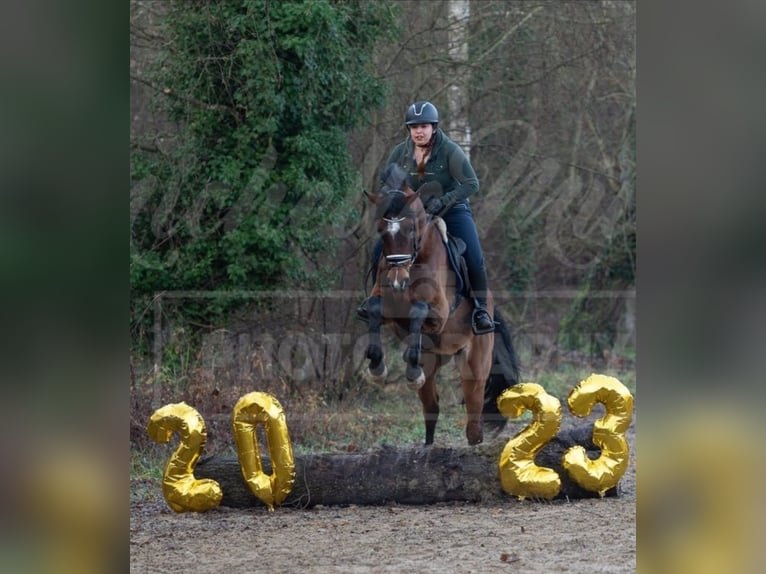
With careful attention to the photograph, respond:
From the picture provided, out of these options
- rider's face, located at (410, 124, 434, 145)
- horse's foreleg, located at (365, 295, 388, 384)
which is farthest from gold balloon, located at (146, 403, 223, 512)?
rider's face, located at (410, 124, 434, 145)

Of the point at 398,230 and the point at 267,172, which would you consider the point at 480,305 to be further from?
the point at 267,172

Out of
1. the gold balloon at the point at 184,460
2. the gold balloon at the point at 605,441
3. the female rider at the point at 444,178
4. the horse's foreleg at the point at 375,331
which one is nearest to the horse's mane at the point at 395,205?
the female rider at the point at 444,178

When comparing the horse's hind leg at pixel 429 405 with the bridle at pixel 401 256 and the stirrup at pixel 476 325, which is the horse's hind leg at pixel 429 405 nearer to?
the stirrup at pixel 476 325

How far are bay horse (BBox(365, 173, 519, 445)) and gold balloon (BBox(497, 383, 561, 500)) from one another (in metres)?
0.78

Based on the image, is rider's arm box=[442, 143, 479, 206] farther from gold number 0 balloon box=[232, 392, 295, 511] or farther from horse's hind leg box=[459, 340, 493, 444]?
gold number 0 balloon box=[232, 392, 295, 511]

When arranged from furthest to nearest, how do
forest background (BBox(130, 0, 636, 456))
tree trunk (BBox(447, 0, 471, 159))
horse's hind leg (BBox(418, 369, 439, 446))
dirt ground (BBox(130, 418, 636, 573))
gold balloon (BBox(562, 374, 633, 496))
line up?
tree trunk (BBox(447, 0, 471, 159))
forest background (BBox(130, 0, 636, 456))
horse's hind leg (BBox(418, 369, 439, 446))
gold balloon (BBox(562, 374, 633, 496))
dirt ground (BBox(130, 418, 636, 573))

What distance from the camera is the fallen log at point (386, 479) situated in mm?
6527

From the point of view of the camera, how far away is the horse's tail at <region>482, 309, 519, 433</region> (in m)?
7.61

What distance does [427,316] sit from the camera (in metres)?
6.59

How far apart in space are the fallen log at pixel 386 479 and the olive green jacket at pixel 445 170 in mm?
1813

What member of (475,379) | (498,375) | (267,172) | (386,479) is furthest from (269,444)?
(267,172)
